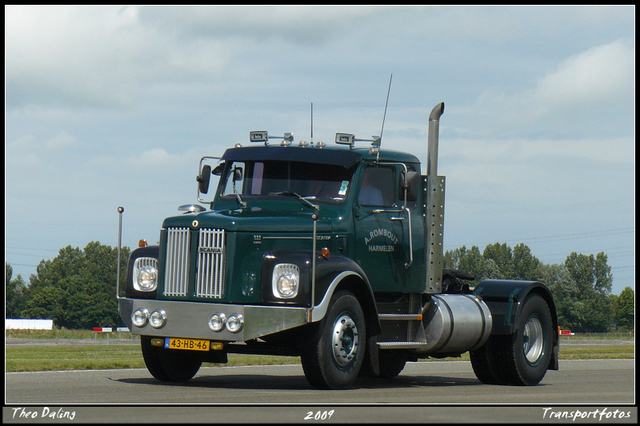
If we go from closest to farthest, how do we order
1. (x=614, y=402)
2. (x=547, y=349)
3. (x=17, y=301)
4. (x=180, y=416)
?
(x=180, y=416)
(x=614, y=402)
(x=547, y=349)
(x=17, y=301)

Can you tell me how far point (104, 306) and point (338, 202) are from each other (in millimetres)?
108226

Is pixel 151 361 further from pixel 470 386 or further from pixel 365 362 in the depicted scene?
pixel 470 386

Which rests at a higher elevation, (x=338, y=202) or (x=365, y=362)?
(x=338, y=202)

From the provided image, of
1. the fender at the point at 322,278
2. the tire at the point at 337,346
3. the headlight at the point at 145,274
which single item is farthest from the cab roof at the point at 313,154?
the headlight at the point at 145,274

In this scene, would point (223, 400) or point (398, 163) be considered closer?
point (223, 400)

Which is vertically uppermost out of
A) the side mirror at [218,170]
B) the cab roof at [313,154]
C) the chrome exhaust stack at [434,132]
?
the chrome exhaust stack at [434,132]

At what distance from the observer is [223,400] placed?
33.4 ft

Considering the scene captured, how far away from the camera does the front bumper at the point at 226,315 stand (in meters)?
→ 11.6

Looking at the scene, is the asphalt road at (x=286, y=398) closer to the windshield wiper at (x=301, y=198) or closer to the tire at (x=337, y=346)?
the tire at (x=337, y=346)

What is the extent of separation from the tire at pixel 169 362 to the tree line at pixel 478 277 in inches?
3075

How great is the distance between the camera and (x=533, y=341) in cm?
1541

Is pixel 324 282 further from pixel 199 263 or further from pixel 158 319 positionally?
pixel 158 319

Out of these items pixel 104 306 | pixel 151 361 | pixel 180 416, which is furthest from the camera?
pixel 104 306

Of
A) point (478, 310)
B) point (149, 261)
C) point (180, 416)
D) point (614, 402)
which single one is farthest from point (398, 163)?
point (180, 416)
